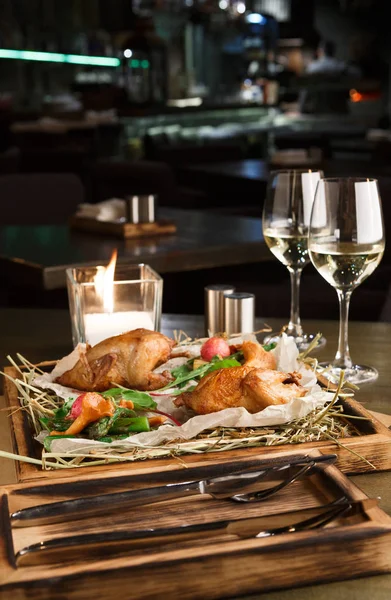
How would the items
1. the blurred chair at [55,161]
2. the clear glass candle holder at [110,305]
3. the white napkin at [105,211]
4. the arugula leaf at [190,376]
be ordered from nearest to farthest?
the arugula leaf at [190,376] → the clear glass candle holder at [110,305] → the white napkin at [105,211] → the blurred chair at [55,161]

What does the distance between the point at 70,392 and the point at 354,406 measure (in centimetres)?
32

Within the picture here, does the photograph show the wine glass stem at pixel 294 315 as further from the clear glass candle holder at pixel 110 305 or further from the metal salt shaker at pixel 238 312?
the clear glass candle holder at pixel 110 305

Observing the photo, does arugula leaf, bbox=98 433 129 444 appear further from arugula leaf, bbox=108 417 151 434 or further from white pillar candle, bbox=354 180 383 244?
white pillar candle, bbox=354 180 383 244

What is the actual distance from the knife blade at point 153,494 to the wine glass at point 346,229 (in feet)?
1.09

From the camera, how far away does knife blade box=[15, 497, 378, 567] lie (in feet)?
2.02

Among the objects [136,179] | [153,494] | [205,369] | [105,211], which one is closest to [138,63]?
[136,179]

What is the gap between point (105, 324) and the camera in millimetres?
1234

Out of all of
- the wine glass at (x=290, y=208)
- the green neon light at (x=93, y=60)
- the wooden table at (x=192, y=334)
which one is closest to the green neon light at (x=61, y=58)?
the green neon light at (x=93, y=60)

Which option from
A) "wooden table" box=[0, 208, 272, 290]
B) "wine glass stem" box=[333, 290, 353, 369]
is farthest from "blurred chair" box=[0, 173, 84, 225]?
"wine glass stem" box=[333, 290, 353, 369]

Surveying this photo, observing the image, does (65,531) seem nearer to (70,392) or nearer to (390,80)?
(70,392)

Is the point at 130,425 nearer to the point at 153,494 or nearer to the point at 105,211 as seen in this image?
the point at 153,494

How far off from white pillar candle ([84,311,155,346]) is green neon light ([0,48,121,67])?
656 cm

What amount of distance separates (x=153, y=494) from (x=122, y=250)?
1741 millimetres

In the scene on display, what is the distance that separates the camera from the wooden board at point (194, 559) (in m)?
0.59
